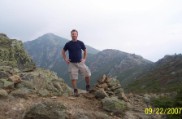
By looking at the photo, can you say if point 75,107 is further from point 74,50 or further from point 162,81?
point 162,81

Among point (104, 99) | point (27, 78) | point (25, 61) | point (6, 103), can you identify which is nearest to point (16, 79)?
point (27, 78)

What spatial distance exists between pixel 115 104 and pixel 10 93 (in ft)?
16.3

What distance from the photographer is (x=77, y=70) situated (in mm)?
16281

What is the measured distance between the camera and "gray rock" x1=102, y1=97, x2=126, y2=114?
14.7 metres

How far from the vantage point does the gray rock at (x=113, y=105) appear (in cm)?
1470

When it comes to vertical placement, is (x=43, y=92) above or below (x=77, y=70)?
below

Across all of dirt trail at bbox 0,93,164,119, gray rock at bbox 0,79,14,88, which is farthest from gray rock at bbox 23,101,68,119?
gray rock at bbox 0,79,14,88

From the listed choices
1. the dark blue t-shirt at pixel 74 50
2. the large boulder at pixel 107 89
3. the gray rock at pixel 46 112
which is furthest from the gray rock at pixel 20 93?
the large boulder at pixel 107 89

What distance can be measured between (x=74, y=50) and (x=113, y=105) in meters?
3.45

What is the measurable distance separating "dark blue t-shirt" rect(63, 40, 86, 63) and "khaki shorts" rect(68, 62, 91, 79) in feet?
0.80

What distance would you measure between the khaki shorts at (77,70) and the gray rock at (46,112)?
3.35 m

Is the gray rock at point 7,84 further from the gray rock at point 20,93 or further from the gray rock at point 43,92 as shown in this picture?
the gray rock at point 43,92
